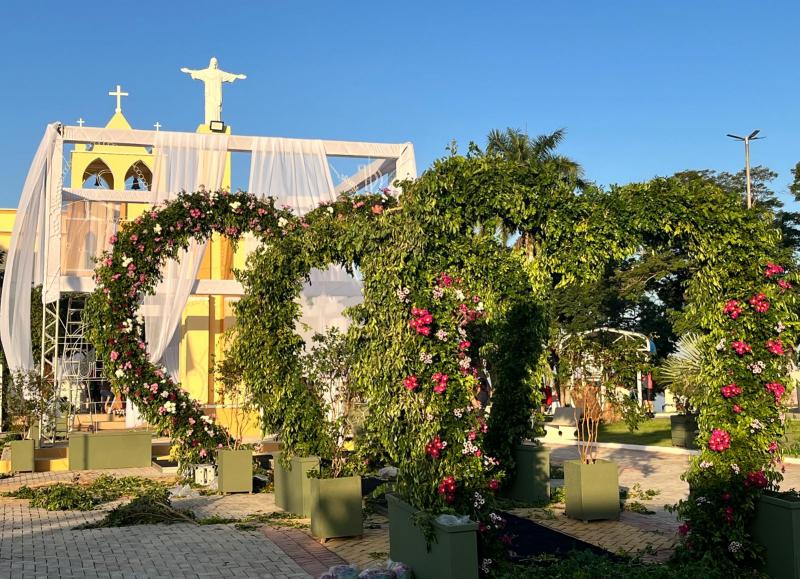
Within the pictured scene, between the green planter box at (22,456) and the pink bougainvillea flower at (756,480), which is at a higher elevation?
the pink bougainvillea flower at (756,480)

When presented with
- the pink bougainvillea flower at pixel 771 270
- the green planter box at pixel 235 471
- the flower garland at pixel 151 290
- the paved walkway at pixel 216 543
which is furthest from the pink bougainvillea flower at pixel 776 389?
the flower garland at pixel 151 290

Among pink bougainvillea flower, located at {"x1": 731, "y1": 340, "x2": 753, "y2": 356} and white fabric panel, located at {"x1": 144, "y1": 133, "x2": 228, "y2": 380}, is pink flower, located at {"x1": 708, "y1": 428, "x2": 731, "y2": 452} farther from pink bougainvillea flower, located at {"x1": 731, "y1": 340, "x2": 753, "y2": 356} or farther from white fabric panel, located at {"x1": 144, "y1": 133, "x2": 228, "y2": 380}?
white fabric panel, located at {"x1": 144, "y1": 133, "x2": 228, "y2": 380}

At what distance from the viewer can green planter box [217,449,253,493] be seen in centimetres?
1292

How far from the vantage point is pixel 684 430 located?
18266mm

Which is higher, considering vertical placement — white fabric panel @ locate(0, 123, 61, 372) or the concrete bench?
white fabric panel @ locate(0, 123, 61, 372)

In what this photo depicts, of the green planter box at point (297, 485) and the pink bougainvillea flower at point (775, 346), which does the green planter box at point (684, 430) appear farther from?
the pink bougainvillea flower at point (775, 346)

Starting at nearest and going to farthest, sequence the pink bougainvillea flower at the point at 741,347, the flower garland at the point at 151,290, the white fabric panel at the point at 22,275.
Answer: the pink bougainvillea flower at the point at 741,347
the flower garland at the point at 151,290
the white fabric panel at the point at 22,275

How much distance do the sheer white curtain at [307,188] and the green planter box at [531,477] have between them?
294 inches

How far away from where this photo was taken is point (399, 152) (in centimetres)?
1923

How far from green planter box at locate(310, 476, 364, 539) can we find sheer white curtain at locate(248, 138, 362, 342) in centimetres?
918

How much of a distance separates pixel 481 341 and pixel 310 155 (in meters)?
7.81

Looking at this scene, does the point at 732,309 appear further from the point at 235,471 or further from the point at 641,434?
the point at 641,434

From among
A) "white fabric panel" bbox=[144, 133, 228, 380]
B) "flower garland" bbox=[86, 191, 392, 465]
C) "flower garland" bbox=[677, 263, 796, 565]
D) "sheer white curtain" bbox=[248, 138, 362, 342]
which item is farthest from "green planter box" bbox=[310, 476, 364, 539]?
"white fabric panel" bbox=[144, 133, 228, 380]

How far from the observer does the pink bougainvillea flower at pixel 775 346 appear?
23.7 ft
